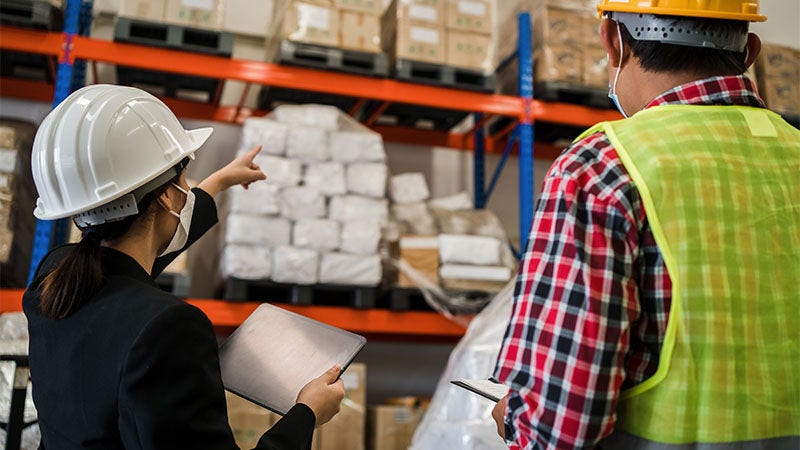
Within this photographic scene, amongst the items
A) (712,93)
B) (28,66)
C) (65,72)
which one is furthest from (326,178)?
(712,93)

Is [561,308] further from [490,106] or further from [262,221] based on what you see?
[490,106]

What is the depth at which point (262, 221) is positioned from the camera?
494 cm

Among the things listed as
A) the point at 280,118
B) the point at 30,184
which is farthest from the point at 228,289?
the point at 30,184

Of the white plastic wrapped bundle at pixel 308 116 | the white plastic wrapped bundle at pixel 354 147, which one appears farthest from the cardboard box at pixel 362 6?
the white plastic wrapped bundle at pixel 354 147

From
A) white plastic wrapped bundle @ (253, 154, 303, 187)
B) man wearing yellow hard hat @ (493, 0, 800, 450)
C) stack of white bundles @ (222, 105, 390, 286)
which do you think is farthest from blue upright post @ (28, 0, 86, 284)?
man wearing yellow hard hat @ (493, 0, 800, 450)

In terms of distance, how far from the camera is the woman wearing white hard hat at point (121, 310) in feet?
5.50

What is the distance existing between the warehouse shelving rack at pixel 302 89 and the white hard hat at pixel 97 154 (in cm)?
287

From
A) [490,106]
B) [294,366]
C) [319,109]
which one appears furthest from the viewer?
[490,106]

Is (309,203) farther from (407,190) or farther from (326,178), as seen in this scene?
(407,190)

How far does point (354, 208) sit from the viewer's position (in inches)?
201

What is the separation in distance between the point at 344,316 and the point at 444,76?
5.85 feet

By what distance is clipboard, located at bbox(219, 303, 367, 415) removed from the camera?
2123 mm

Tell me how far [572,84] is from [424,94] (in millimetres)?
1085

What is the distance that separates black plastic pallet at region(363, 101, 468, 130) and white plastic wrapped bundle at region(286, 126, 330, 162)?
2.96 ft
